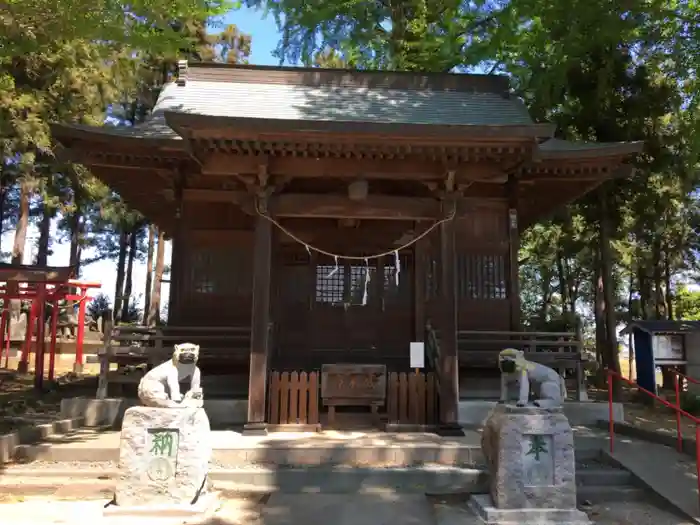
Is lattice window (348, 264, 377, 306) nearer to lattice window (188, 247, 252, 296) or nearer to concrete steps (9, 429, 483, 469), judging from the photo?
lattice window (188, 247, 252, 296)

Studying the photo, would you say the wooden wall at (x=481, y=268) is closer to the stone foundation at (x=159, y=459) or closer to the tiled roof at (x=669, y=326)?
the tiled roof at (x=669, y=326)

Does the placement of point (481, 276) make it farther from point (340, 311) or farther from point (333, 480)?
point (333, 480)

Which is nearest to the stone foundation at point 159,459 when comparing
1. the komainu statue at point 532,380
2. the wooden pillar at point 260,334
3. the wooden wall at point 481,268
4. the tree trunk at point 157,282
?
the wooden pillar at point 260,334

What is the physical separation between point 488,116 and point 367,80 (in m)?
3.02

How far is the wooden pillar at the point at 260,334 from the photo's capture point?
26.2 ft

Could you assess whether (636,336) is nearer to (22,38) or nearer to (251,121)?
(251,121)

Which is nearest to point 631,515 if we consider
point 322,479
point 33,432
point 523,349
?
point 322,479

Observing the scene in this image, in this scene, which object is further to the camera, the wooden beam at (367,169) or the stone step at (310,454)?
the wooden beam at (367,169)

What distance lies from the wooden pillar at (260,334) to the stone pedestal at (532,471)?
354cm

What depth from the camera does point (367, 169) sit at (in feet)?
27.9

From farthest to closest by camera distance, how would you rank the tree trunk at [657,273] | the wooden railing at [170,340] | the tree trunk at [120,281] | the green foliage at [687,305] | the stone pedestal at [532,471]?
the tree trunk at [120,281], the green foliage at [687,305], the tree trunk at [657,273], the wooden railing at [170,340], the stone pedestal at [532,471]

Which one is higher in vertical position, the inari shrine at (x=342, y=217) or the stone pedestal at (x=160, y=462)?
the inari shrine at (x=342, y=217)

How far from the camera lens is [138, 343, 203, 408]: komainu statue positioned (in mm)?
5797

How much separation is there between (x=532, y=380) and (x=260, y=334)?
394 centimetres
